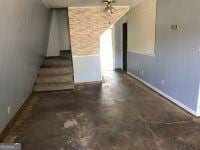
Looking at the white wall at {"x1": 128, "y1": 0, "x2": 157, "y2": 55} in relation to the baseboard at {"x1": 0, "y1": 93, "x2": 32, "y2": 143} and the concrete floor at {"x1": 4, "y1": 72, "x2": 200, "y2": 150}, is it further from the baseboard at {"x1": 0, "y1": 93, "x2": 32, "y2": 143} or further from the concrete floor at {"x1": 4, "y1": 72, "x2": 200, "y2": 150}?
the baseboard at {"x1": 0, "y1": 93, "x2": 32, "y2": 143}

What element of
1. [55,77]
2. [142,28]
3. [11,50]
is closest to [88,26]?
[142,28]

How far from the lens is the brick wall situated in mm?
5392

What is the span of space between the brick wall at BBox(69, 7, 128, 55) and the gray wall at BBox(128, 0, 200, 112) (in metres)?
1.54

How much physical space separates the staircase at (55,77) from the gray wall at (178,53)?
241 centimetres

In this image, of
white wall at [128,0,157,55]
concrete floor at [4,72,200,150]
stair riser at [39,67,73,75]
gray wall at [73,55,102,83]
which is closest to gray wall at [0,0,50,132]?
concrete floor at [4,72,200,150]

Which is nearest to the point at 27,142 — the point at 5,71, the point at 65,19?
the point at 5,71

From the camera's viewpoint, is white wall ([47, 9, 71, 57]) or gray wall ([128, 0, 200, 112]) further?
white wall ([47, 9, 71, 57])

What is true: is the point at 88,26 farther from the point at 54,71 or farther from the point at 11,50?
the point at 11,50

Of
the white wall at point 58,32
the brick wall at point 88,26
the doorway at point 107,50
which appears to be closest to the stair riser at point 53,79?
the brick wall at point 88,26

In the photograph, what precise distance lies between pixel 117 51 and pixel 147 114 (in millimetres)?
5023

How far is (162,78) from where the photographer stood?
464 cm

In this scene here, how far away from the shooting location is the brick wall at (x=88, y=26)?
539 cm

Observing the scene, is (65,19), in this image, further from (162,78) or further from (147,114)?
(147,114)

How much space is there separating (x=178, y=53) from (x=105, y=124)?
2.04 m
